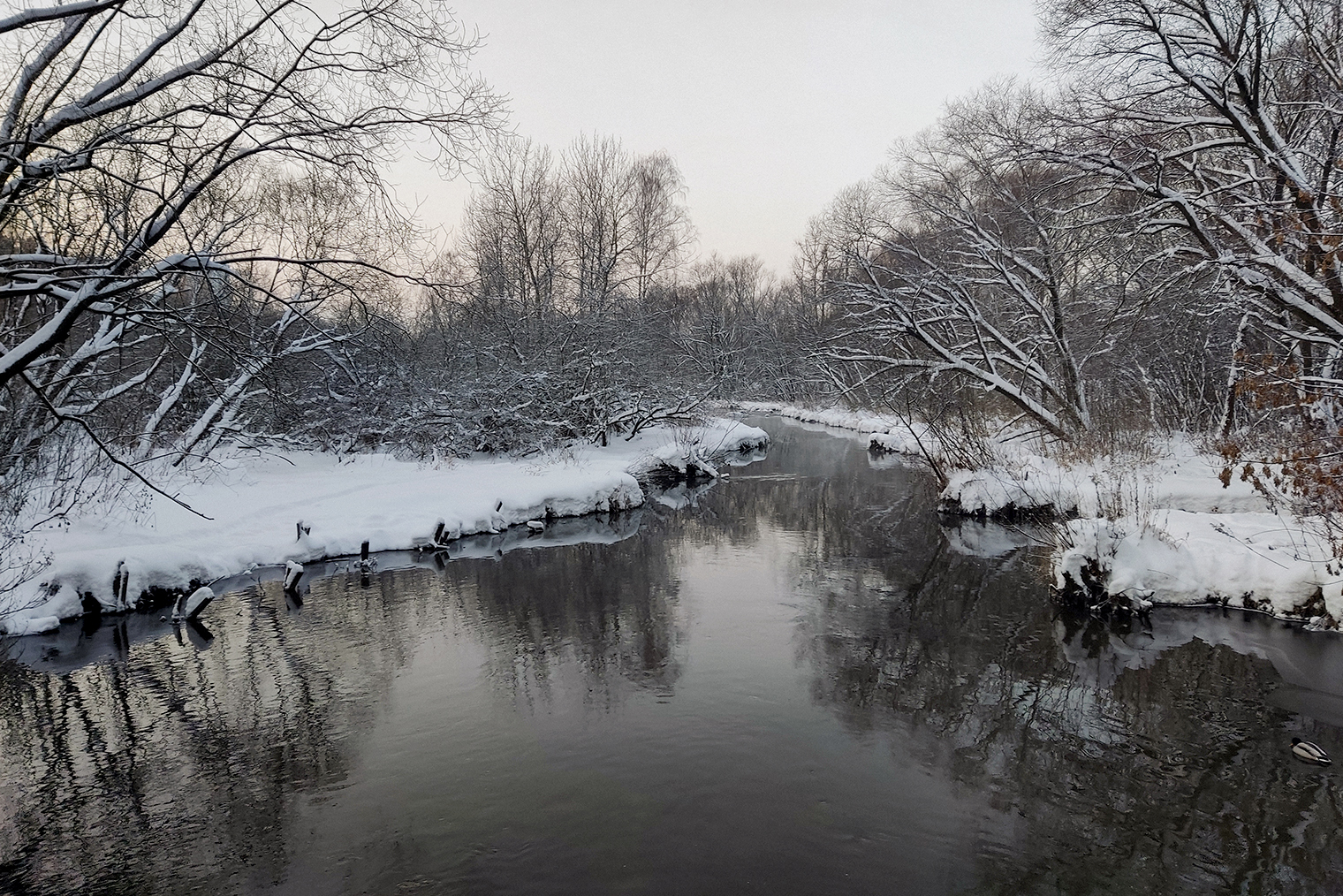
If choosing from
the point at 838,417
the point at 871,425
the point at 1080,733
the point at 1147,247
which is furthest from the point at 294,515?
the point at 838,417

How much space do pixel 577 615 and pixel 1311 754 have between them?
7.68m

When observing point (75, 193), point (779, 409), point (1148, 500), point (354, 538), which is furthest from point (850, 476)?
point (779, 409)

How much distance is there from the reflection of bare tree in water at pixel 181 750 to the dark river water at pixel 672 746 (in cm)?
3

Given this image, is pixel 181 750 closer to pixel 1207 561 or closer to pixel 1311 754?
pixel 1311 754

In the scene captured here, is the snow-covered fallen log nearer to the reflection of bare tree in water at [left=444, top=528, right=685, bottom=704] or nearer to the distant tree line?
the distant tree line

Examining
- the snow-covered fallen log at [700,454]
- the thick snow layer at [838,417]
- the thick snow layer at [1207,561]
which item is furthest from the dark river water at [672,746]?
the thick snow layer at [838,417]

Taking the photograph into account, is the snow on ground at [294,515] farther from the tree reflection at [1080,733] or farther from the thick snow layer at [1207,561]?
the thick snow layer at [1207,561]

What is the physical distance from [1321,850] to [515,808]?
5.49m

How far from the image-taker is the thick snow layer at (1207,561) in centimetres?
867

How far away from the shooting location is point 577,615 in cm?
1008

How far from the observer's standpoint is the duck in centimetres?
578

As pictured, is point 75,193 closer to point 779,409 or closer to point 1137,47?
point 1137,47

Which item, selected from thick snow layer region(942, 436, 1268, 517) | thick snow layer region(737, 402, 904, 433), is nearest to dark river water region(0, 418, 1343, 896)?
thick snow layer region(942, 436, 1268, 517)

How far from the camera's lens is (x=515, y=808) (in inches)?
216
